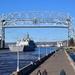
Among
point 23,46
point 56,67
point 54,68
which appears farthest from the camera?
point 23,46

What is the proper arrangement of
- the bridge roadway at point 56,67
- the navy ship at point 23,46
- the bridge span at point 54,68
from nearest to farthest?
the bridge span at point 54,68 → the bridge roadway at point 56,67 → the navy ship at point 23,46

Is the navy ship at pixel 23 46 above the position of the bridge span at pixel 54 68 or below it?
above

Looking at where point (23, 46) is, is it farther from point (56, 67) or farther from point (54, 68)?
point (54, 68)

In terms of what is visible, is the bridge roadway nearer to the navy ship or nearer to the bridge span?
the bridge span

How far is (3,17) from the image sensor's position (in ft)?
475

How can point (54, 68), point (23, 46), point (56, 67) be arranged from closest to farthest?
point (54, 68), point (56, 67), point (23, 46)

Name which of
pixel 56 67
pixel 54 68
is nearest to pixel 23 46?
pixel 56 67

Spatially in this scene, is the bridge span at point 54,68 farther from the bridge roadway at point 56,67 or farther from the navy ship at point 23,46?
the navy ship at point 23,46

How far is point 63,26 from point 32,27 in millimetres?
14521

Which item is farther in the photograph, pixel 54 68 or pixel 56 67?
pixel 56 67

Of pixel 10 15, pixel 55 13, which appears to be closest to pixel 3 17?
pixel 10 15

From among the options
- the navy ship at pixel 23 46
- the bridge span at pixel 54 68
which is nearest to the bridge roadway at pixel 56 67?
the bridge span at pixel 54 68

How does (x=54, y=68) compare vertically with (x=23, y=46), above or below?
below

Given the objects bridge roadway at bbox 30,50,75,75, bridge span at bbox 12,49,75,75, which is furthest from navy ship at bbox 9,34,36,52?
bridge span at bbox 12,49,75,75
